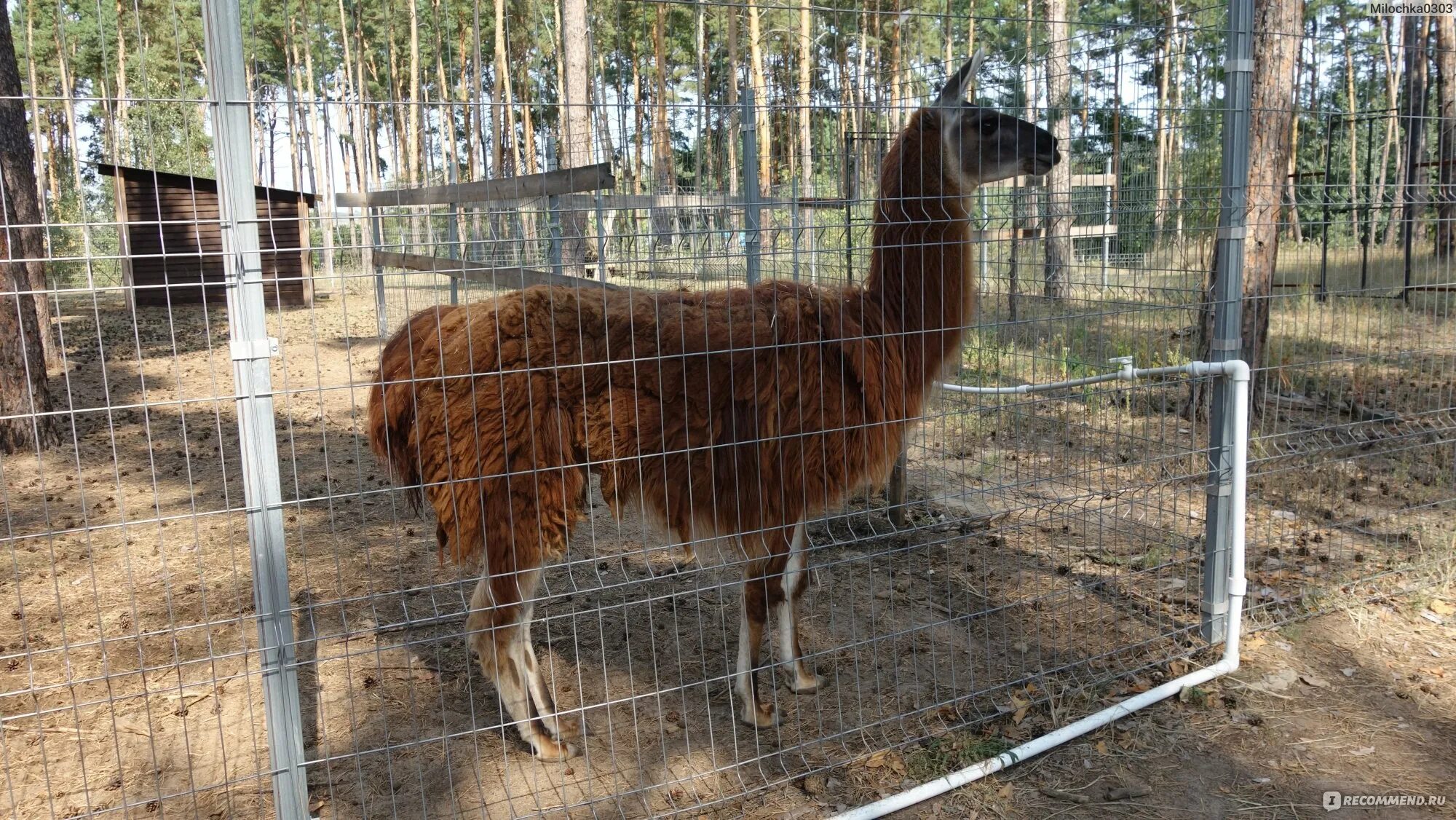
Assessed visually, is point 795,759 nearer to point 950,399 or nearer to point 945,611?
point 945,611

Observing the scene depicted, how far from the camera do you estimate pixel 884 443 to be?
14.1 feet

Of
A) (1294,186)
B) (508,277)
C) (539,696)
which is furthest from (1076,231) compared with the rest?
(539,696)

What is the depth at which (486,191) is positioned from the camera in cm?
287

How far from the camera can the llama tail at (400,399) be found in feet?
12.5

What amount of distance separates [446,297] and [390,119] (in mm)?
9813

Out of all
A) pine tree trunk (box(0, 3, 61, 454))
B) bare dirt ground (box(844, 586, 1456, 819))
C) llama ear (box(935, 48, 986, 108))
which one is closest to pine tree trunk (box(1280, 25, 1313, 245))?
llama ear (box(935, 48, 986, 108))

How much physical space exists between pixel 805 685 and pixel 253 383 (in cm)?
289

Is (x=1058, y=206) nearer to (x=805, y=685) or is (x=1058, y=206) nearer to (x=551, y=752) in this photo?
(x=805, y=685)

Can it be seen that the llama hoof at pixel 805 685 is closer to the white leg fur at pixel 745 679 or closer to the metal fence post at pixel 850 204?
the white leg fur at pixel 745 679

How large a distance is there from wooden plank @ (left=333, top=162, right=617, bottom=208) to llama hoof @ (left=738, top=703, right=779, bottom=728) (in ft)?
7.72

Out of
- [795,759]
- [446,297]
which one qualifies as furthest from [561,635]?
[446,297]

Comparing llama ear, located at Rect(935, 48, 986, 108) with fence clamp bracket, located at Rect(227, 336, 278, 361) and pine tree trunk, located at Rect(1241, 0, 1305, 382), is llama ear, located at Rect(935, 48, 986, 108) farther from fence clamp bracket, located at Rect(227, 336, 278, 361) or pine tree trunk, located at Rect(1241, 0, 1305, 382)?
pine tree trunk, located at Rect(1241, 0, 1305, 382)

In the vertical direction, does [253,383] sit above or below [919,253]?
below

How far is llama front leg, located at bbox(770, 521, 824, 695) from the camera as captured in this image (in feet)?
15.2
